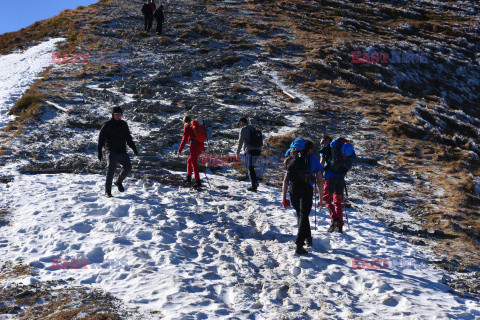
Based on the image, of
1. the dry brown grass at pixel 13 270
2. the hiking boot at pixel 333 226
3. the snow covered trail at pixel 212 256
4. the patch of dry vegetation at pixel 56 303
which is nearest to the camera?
the patch of dry vegetation at pixel 56 303

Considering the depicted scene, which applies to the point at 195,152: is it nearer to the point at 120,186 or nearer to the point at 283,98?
the point at 120,186

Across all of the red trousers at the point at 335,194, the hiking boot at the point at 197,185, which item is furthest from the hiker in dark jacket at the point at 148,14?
the red trousers at the point at 335,194

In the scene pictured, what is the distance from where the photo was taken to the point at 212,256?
7723 millimetres

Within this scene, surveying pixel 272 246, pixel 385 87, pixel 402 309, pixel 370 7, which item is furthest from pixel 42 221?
pixel 370 7

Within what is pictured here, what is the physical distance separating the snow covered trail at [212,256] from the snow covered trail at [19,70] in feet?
33.1

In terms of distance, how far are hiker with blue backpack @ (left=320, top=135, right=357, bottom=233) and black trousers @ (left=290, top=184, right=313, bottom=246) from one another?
1465 mm

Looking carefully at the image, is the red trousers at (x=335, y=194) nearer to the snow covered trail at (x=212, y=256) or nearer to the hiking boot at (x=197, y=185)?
the snow covered trail at (x=212, y=256)

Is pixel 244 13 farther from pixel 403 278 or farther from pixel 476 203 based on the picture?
pixel 403 278

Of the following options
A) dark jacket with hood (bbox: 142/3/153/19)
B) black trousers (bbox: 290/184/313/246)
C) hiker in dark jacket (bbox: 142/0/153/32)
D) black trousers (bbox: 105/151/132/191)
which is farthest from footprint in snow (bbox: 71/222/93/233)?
dark jacket with hood (bbox: 142/3/153/19)

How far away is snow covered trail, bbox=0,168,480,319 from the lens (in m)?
6.06

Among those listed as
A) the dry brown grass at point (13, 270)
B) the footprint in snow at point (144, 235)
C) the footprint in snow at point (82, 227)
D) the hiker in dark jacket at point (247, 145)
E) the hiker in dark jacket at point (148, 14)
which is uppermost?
the hiker in dark jacket at point (148, 14)

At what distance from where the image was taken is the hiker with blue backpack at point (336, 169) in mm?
8695

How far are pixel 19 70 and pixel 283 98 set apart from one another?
717 inches

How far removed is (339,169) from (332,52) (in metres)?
23.6
